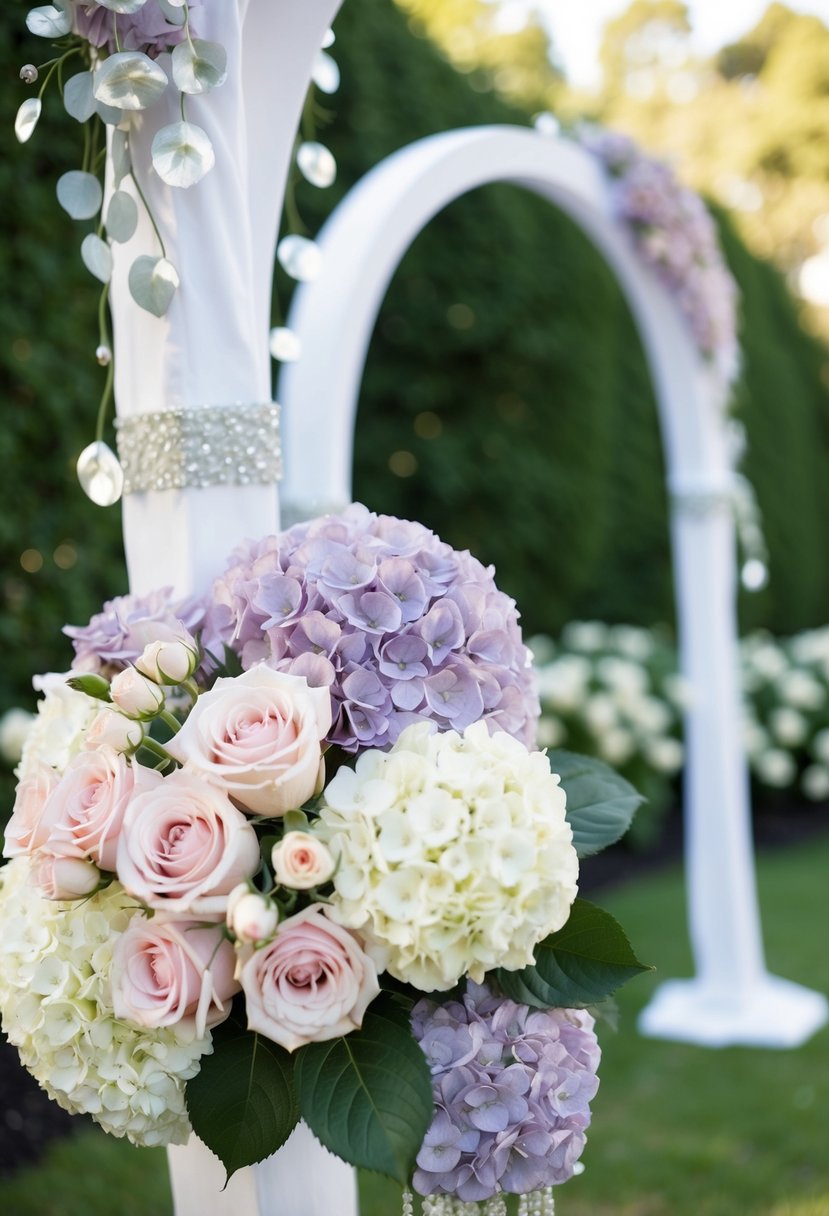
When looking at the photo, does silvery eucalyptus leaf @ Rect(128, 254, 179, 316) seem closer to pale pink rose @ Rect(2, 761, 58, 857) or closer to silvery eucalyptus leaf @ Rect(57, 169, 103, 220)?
silvery eucalyptus leaf @ Rect(57, 169, 103, 220)

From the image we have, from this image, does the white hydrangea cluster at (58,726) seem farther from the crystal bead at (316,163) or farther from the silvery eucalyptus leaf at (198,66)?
the crystal bead at (316,163)

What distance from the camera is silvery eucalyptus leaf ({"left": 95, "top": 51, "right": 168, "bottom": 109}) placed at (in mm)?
1167

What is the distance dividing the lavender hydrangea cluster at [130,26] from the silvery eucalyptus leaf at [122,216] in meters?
0.15

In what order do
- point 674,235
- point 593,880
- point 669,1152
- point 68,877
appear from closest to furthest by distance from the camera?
point 68,877 → point 669,1152 → point 674,235 → point 593,880

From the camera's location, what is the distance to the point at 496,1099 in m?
1.08

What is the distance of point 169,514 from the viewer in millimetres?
1389

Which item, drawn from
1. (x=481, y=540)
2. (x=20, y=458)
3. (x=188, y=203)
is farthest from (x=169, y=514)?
(x=481, y=540)

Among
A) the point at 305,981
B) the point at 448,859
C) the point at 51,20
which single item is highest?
the point at 51,20

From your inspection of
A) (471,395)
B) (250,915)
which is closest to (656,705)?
(471,395)

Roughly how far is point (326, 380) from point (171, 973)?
61.8 inches

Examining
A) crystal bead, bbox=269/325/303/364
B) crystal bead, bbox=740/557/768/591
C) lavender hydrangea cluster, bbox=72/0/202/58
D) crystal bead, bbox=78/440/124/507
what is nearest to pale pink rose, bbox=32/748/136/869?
crystal bead, bbox=78/440/124/507

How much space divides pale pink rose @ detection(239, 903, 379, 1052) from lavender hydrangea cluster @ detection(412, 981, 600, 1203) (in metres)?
0.13

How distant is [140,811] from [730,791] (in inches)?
121

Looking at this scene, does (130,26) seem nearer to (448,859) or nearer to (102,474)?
(102,474)
